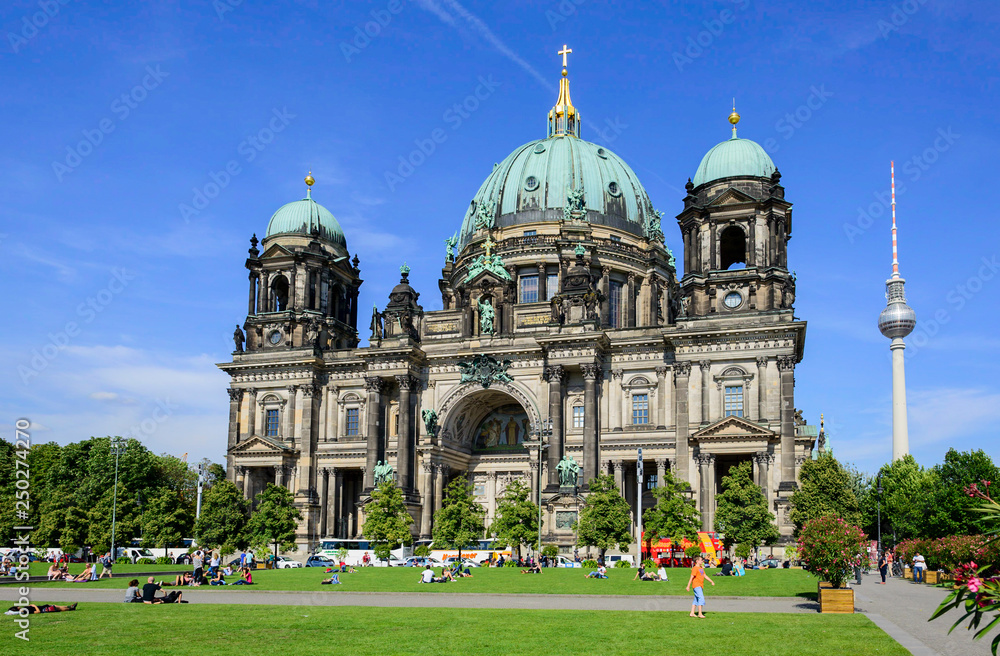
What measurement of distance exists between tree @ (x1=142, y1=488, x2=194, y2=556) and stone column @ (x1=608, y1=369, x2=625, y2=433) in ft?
119

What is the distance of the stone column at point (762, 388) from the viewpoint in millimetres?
68125

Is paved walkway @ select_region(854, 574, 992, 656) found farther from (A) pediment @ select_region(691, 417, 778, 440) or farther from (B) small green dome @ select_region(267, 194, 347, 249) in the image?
(B) small green dome @ select_region(267, 194, 347, 249)

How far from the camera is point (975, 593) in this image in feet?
40.2

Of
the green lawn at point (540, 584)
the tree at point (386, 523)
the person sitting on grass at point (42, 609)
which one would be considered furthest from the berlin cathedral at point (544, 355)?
the person sitting on grass at point (42, 609)

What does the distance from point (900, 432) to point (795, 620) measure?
3950 inches

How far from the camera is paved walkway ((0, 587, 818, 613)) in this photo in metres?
32.2

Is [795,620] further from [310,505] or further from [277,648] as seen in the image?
[310,505]

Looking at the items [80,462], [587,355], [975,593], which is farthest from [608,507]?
[80,462]

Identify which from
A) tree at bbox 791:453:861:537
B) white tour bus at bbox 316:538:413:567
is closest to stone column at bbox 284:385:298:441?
white tour bus at bbox 316:538:413:567

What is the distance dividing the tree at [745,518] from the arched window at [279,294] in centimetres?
4464

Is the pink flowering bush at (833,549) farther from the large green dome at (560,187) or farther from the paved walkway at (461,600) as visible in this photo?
the large green dome at (560,187)

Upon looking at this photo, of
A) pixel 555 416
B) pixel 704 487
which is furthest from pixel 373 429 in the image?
pixel 704 487

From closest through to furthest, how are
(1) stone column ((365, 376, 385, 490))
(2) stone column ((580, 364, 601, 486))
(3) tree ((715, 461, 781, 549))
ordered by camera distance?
(3) tree ((715, 461, 781, 549)), (2) stone column ((580, 364, 601, 486)), (1) stone column ((365, 376, 385, 490))

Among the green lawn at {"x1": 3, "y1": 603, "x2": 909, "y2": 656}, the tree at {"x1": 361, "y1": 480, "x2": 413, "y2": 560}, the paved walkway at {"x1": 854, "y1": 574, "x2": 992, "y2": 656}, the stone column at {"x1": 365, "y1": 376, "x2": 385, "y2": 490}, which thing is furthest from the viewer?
the stone column at {"x1": 365, "y1": 376, "x2": 385, "y2": 490}
